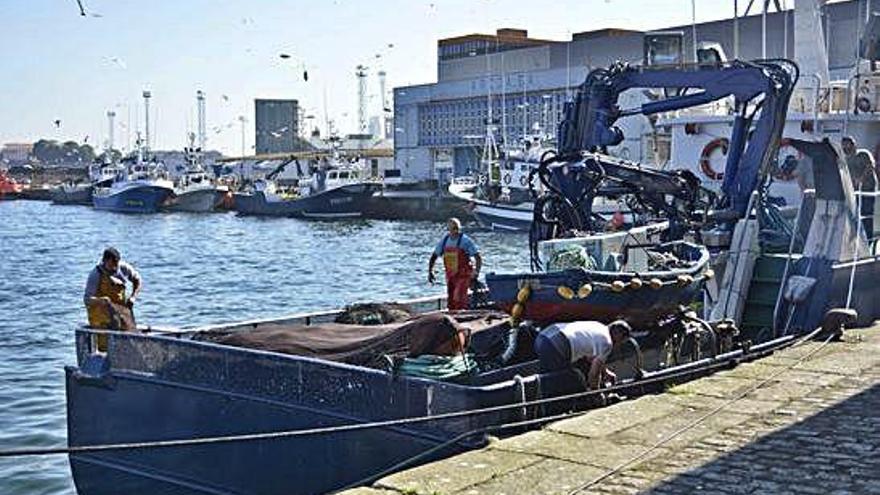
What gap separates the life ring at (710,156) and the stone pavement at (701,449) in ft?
36.9

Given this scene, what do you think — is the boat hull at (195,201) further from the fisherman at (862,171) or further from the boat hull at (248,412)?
the boat hull at (248,412)

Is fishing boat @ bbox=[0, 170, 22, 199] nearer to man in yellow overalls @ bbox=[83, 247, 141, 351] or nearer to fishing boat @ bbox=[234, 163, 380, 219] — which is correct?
fishing boat @ bbox=[234, 163, 380, 219]

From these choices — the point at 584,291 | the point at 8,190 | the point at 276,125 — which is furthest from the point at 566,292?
the point at 276,125

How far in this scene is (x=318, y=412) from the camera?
29.8 feet

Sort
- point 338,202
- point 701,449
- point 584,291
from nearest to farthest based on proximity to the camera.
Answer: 1. point 701,449
2. point 584,291
3. point 338,202

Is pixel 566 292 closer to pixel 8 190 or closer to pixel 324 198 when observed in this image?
pixel 324 198

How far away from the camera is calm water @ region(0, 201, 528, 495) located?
15492mm

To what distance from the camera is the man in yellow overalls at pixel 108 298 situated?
11.0 m

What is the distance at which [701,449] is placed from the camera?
7695 mm

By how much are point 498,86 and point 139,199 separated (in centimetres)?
2766

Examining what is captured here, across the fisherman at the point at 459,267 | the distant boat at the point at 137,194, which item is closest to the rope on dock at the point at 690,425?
the fisherman at the point at 459,267

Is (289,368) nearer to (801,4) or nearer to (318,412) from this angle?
(318,412)

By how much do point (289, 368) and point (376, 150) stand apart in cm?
10355

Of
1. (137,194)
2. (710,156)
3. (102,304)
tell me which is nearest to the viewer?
(102,304)
